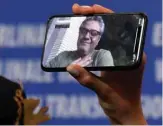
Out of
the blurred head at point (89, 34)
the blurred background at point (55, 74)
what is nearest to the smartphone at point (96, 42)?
the blurred head at point (89, 34)

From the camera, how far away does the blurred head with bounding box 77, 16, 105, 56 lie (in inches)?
20.3

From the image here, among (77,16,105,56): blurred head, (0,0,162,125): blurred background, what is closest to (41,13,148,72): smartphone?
(77,16,105,56): blurred head

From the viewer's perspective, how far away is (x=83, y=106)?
1.10 m

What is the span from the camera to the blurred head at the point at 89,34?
1.69 ft

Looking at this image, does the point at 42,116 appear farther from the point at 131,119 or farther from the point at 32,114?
the point at 131,119

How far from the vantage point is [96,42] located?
0.53 metres

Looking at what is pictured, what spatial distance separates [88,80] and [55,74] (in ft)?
2.07

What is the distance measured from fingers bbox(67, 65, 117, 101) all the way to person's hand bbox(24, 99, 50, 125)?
5 centimetres

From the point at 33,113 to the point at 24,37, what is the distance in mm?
681

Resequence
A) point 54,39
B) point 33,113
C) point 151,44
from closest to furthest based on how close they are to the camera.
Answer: point 33,113 < point 54,39 < point 151,44

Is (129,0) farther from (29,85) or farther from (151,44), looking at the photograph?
(29,85)

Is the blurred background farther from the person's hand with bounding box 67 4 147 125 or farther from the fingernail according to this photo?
the fingernail

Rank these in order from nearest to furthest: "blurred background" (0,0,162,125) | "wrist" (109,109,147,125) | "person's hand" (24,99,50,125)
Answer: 1. "person's hand" (24,99,50,125)
2. "wrist" (109,109,147,125)
3. "blurred background" (0,0,162,125)

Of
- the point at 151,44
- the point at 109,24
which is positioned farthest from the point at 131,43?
the point at 151,44
